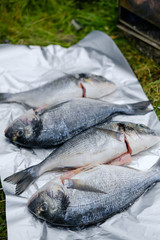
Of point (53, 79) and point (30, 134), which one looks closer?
point (30, 134)

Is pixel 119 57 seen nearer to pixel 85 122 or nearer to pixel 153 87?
pixel 153 87

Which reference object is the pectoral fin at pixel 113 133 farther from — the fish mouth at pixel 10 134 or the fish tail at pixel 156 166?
the fish mouth at pixel 10 134

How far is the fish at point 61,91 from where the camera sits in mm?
3475

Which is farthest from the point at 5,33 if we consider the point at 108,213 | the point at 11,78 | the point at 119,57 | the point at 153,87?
the point at 108,213

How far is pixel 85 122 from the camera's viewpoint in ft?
10.3

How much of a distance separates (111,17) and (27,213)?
12.0ft

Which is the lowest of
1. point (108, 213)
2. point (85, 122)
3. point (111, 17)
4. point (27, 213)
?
point (27, 213)

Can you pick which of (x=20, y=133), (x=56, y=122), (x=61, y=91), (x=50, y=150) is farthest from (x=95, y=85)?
(x=20, y=133)

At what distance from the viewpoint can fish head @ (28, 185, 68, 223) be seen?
240 centimetres

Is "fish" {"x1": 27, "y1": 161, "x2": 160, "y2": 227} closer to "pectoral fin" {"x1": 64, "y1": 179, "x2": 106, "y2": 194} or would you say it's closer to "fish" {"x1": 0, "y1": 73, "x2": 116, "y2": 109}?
"pectoral fin" {"x1": 64, "y1": 179, "x2": 106, "y2": 194}

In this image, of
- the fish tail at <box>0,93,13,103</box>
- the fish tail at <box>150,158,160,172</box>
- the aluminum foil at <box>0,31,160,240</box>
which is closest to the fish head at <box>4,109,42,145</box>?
the aluminum foil at <box>0,31,160,240</box>

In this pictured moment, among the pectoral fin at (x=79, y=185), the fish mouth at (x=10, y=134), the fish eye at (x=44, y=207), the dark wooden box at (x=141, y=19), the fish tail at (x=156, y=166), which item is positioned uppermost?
the dark wooden box at (x=141, y=19)

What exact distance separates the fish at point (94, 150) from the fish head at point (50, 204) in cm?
26

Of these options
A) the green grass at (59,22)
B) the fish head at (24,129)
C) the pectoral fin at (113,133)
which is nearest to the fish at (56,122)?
the fish head at (24,129)
